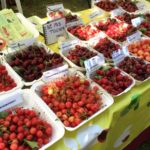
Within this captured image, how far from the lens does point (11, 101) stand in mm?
1208

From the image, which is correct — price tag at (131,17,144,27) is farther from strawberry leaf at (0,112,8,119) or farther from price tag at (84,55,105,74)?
strawberry leaf at (0,112,8,119)

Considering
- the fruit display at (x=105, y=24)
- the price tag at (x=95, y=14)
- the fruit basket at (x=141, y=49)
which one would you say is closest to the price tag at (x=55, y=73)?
the fruit basket at (x=141, y=49)

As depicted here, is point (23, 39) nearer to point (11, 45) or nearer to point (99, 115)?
point (11, 45)

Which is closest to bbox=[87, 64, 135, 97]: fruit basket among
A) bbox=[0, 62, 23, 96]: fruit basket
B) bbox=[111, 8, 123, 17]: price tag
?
bbox=[0, 62, 23, 96]: fruit basket

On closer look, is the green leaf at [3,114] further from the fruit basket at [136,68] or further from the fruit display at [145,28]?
the fruit display at [145,28]

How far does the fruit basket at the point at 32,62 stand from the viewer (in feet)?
4.47

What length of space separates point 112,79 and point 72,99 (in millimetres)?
275

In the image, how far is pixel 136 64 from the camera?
1549mm

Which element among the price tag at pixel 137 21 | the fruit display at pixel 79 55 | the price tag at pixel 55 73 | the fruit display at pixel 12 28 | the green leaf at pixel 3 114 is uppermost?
the fruit display at pixel 12 28

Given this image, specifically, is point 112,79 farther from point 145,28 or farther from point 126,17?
point 126,17

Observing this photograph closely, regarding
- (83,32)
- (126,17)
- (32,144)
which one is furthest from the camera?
(126,17)

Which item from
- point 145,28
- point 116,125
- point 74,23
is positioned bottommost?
point 116,125

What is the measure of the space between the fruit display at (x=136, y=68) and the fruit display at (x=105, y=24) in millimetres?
397

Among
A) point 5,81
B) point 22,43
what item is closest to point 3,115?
point 5,81
